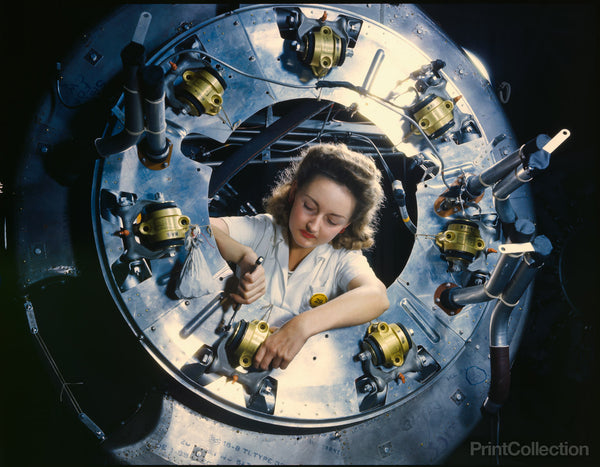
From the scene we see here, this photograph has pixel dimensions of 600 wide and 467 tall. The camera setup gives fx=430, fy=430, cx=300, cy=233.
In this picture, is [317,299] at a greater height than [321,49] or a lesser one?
lesser

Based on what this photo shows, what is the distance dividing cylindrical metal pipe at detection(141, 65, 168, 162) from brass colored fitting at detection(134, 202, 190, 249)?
27 centimetres

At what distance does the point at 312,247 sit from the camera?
228cm

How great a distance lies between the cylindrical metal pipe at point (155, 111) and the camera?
5.87 feet

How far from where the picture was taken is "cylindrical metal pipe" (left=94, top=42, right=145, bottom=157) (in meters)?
1.76

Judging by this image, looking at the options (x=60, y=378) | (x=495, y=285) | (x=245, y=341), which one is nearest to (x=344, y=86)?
(x=495, y=285)

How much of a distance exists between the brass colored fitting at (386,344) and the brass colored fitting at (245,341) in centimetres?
57

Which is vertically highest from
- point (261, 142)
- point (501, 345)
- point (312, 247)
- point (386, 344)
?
point (261, 142)

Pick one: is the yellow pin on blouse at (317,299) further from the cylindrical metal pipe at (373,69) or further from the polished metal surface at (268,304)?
the cylindrical metal pipe at (373,69)

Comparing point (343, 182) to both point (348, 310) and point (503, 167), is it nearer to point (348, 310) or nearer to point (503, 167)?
point (348, 310)

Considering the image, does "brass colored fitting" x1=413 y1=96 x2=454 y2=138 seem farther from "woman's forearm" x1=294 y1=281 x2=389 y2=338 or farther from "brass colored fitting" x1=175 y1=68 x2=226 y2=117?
"brass colored fitting" x1=175 y1=68 x2=226 y2=117

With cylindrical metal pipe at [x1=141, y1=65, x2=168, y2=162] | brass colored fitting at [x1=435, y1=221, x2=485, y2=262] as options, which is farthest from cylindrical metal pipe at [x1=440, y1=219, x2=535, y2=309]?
cylindrical metal pipe at [x1=141, y1=65, x2=168, y2=162]

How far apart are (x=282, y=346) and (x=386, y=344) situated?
551 millimetres

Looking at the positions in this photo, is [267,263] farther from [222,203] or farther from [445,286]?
[445,286]

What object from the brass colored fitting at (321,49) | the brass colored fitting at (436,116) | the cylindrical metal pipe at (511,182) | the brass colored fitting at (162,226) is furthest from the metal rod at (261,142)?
the cylindrical metal pipe at (511,182)
